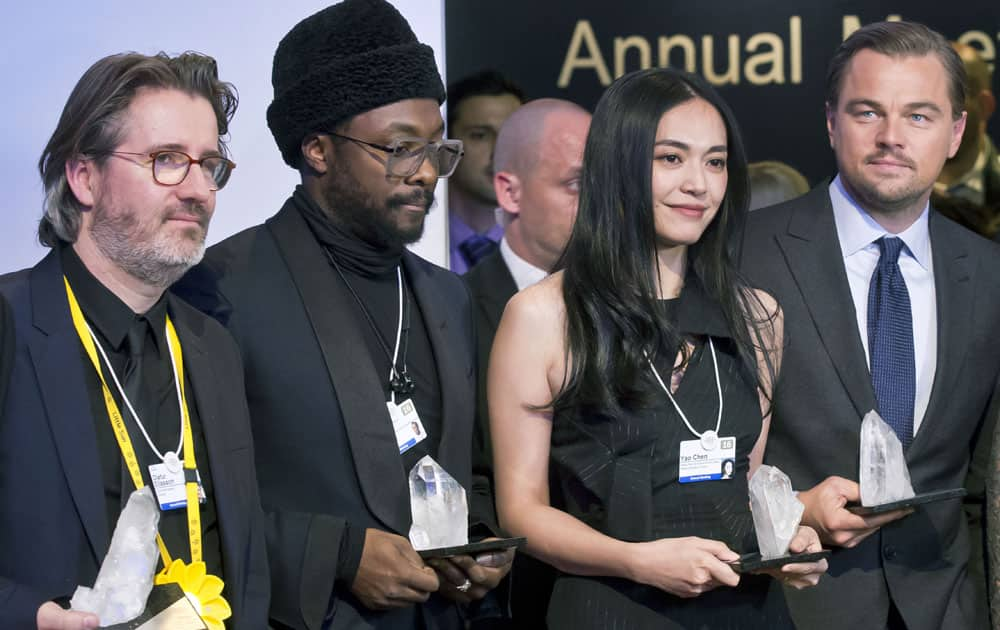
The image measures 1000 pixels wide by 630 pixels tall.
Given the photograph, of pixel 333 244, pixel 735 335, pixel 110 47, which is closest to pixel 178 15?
pixel 110 47

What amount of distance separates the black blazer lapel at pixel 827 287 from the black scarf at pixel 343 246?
111 cm

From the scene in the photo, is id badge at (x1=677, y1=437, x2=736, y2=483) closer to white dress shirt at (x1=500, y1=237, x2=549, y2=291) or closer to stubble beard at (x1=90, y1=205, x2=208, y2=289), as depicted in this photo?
stubble beard at (x1=90, y1=205, x2=208, y2=289)

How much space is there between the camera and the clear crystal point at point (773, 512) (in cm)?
293

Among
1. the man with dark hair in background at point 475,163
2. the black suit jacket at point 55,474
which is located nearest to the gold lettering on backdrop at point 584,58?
the man with dark hair in background at point 475,163

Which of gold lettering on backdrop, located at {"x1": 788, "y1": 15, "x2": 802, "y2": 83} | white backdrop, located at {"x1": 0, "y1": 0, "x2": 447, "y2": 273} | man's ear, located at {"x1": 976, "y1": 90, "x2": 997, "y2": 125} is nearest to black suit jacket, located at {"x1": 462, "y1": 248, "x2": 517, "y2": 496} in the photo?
white backdrop, located at {"x1": 0, "y1": 0, "x2": 447, "y2": 273}

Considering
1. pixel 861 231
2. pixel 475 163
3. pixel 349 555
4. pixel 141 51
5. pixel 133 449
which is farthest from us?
pixel 475 163

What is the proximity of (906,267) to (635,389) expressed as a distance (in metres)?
1.11

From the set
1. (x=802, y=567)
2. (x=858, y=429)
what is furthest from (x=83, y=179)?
(x=858, y=429)

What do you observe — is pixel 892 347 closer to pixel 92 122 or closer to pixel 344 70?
pixel 344 70

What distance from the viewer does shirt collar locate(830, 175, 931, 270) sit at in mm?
3766

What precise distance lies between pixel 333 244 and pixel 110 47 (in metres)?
1.35

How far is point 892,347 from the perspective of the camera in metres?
3.63

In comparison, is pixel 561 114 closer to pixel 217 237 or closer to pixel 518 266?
pixel 518 266

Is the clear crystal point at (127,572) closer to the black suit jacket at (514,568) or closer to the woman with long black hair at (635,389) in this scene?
the woman with long black hair at (635,389)
